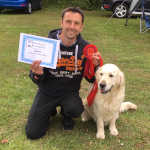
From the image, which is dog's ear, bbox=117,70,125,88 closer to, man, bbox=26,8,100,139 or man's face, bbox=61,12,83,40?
man, bbox=26,8,100,139

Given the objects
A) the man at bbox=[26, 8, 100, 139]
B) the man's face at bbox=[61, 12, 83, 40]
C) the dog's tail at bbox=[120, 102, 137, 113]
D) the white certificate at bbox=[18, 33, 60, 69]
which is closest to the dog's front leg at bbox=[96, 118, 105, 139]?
the man at bbox=[26, 8, 100, 139]

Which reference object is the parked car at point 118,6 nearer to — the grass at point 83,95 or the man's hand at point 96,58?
the grass at point 83,95

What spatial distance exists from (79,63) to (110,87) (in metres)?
0.52

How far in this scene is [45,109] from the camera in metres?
3.15

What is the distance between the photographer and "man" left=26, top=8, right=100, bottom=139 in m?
2.93

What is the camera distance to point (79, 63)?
308 cm

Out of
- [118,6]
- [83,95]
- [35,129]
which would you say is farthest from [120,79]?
[118,6]

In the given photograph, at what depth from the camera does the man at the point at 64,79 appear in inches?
115

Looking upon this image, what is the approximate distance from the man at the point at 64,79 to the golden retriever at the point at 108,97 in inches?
8.7

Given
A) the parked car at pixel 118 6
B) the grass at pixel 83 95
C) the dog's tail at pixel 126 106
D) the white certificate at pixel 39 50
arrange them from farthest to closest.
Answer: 1. the parked car at pixel 118 6
2. the dog's tail at pixel 126 106
3. the grass at pixel 83 95
4. the white certificate at pixel 39 50

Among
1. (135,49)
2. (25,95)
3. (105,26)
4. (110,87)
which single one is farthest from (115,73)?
(105,26)

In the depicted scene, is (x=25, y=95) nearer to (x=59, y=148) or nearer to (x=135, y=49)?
(x=59, y=148)

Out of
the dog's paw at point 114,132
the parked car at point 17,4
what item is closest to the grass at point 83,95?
the dog's paw at point 114,132

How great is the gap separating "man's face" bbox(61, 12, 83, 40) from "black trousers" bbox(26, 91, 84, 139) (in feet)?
2.66
